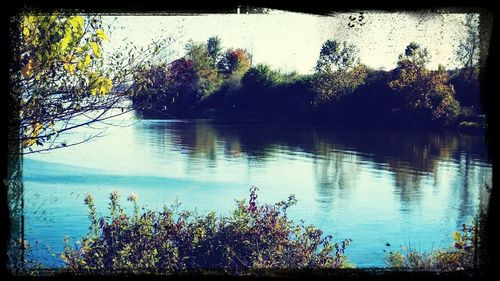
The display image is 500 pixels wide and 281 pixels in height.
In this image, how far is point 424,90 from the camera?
5449 mm

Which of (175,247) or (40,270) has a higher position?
(40,270)

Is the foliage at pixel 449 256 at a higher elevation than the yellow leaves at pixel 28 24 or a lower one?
lower

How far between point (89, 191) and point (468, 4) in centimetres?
398

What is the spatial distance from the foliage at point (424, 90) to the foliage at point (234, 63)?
1495mm

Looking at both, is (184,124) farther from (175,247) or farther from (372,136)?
(372,136)

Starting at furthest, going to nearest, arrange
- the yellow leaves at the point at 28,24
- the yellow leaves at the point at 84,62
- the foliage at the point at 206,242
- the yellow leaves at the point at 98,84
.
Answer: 1. the foliage at the point at 206,242
2. the yellow leaves at the point at 98,84
3. the yellow leaves at the point at 84,62
4. the yellow leaves at the point at 28,24

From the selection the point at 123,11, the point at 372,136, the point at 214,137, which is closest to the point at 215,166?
the point at 214,137

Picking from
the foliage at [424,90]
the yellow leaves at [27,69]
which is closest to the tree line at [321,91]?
the foliage at [424,90]

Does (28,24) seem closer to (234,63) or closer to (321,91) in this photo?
(234,63)

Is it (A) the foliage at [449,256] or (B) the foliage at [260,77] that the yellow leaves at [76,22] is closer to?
(B) the foliage at [260,77]

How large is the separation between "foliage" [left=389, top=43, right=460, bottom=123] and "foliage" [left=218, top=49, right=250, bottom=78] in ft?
4.90

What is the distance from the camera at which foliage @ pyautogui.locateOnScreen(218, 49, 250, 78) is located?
4.87m

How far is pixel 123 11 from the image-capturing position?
2.73 metres

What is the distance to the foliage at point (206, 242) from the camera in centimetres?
483
